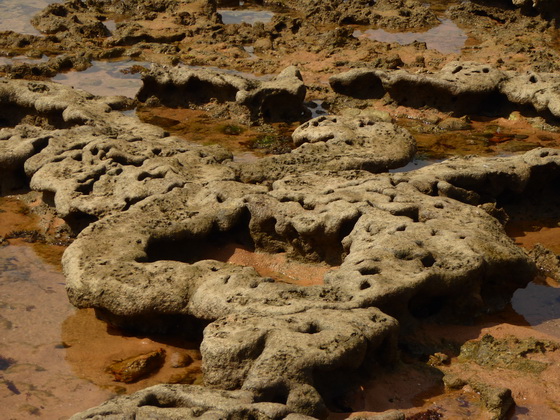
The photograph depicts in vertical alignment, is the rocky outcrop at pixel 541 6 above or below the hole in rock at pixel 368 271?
below

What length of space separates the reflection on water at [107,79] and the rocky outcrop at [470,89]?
3.63m

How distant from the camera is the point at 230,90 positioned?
43.3 feet

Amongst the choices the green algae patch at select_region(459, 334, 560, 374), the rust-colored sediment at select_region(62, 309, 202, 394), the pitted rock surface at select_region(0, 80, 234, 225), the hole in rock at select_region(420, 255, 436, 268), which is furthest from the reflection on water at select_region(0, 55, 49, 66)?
the green algae patch at select_region(459, 334, 560, 374)

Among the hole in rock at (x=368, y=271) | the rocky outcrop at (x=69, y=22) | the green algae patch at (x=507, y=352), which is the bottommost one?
the rocky outcrop at (x=69, y=22)

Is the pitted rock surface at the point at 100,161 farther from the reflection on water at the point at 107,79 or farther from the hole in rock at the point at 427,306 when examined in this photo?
the hole in rock at the point at 427,306

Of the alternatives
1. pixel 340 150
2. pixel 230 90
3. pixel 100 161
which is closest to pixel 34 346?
pixel 100 161

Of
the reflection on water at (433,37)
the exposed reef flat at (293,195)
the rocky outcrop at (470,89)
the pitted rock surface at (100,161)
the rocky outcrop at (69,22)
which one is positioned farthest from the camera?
the rocky outcrop at (69,22)

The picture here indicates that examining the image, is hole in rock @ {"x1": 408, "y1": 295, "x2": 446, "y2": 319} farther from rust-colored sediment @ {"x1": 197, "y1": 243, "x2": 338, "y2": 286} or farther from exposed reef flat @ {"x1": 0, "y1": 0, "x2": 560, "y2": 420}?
rust-colored sediment @ {"x1": 197, "y1": 243, "x2": 338, "y2": 286}

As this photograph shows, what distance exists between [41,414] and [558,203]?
613 cm

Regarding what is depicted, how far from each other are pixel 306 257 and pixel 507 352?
224 cm

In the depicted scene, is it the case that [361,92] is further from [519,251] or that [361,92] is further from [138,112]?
[519,251]

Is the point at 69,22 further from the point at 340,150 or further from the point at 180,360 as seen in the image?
the point at 180,360

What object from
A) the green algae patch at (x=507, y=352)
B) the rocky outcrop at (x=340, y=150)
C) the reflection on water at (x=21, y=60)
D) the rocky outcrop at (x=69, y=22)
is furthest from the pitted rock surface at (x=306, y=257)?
the rocky outcrop at (x=69, y=22)

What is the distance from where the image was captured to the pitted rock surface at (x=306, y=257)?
6206mm
